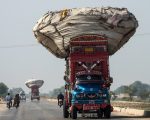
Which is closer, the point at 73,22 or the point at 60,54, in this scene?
the point at 73,22

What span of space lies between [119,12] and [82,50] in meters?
2.92

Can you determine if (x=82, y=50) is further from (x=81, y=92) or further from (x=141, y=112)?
(x=141, y=112)

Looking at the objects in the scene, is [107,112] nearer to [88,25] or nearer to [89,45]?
[89,45]

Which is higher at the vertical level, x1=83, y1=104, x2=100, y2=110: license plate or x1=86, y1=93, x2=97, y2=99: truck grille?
x1=86, y1=93, x2=97, y2=99: truck grille

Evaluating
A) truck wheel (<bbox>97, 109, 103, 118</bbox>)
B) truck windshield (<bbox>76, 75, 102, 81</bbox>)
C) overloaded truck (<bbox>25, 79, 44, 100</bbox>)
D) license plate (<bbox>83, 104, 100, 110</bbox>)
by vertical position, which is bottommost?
truck wheel (<bbox>97, 109, 103, 118</bbox>)

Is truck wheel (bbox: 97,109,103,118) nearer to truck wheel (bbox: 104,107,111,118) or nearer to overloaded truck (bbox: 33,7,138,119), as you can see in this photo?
overloaded truck (bbox: 33,7,138,119)

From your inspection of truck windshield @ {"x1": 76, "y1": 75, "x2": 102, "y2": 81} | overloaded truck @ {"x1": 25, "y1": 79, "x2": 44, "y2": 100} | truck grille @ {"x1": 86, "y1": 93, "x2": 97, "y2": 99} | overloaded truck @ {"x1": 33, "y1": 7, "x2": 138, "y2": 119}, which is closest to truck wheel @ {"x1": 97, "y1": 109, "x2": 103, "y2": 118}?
overloaded truck @ {"x1": 33, "y1": 7, "x2": 138, "y2": 119}

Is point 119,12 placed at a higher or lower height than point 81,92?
higher

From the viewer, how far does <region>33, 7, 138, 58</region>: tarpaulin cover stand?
93.7ft

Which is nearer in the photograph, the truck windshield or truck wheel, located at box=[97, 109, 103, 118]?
the truck windshield

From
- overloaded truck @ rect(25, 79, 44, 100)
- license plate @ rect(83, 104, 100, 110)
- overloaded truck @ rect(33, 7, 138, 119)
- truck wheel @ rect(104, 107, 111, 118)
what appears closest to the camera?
license plate @ rect(83, 104, 100, 110)

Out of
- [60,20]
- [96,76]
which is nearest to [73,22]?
[60,20]

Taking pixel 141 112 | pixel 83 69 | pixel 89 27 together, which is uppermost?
pixel 89 27

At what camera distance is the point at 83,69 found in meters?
28.5
